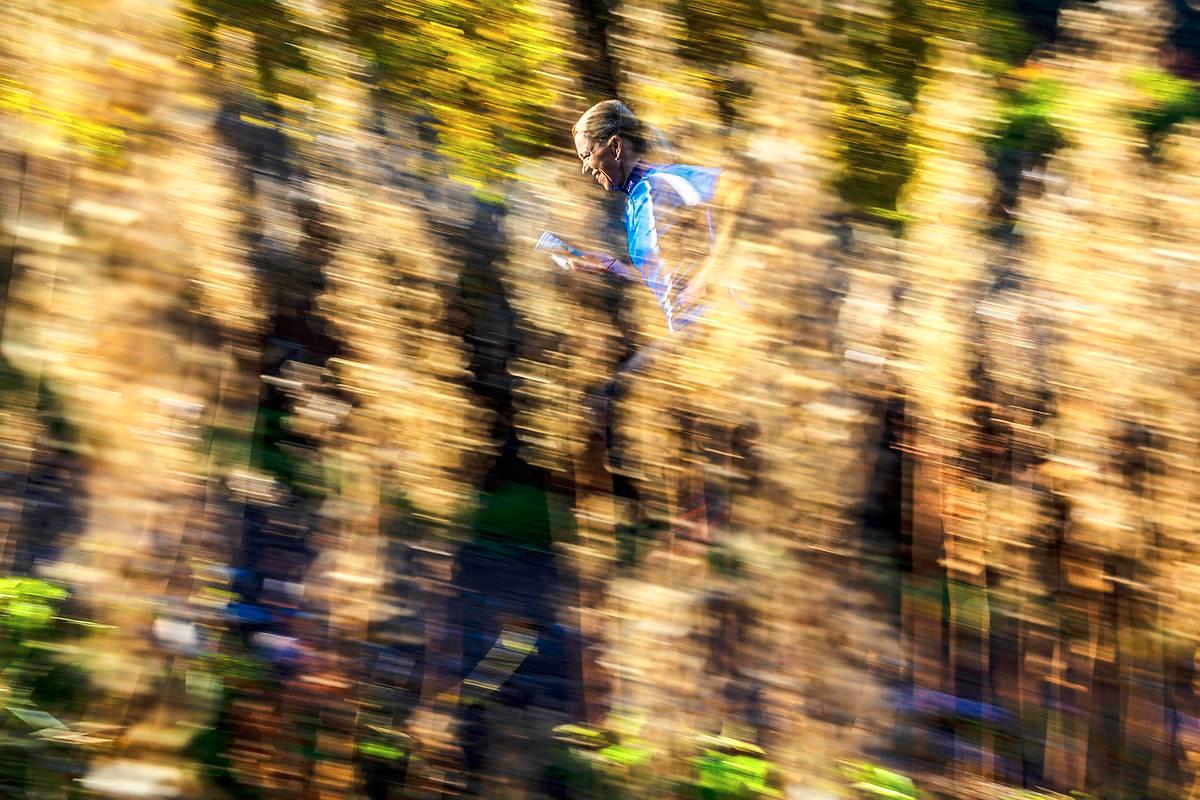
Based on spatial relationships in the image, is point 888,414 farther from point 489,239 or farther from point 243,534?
point 243,534

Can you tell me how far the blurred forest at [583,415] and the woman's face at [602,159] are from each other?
0.17 ft

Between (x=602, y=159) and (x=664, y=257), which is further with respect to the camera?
(x=602, y=159)

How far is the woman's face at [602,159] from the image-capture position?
2396 mm

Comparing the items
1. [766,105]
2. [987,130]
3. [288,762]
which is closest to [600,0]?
[766,105]

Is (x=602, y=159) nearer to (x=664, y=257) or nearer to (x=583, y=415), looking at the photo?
(x=664, y=257)

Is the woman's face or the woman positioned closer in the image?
the woman

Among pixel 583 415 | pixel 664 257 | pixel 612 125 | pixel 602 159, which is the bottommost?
pixel 583 415

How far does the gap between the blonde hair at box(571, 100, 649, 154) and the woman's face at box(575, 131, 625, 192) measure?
0.05 feet

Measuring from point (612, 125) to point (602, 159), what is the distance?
11 cm

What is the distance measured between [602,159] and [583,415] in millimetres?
591

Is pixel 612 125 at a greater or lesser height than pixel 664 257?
greater

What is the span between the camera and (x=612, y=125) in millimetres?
2486

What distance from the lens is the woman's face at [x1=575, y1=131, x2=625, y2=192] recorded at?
7.86 feet

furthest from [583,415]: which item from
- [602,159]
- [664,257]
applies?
[602,159]
